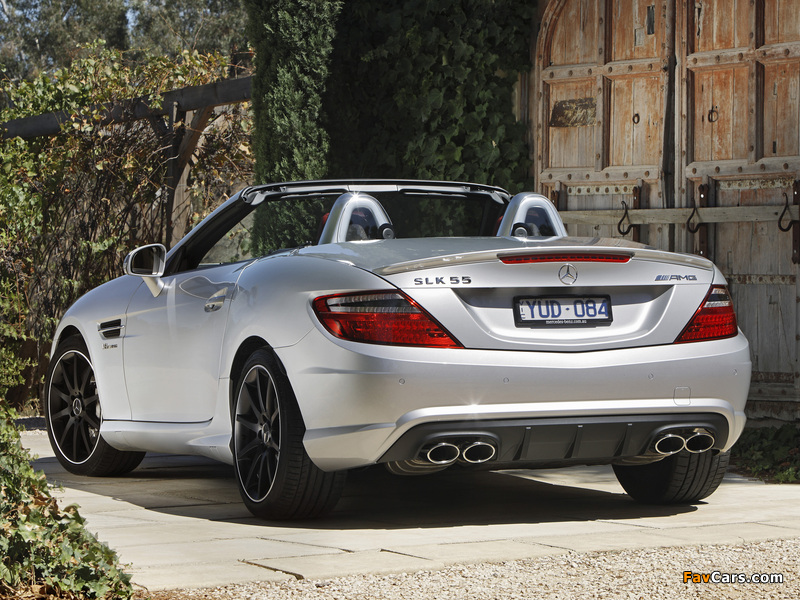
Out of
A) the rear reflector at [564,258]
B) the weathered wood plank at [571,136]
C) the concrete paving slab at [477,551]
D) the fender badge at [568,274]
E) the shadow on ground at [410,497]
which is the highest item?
the weathered wood plank at [571,136]

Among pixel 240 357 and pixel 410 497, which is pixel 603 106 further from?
pixel 240 357

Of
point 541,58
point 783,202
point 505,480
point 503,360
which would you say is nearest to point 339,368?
point 503,360

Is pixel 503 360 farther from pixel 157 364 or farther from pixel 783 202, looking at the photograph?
pixel 783 202

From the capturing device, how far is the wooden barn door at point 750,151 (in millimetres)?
9266

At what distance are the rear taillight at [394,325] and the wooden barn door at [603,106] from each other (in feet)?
17.6

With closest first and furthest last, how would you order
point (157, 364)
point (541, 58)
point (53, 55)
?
point (157, 364) < point (541, 58) < point (53, 55)

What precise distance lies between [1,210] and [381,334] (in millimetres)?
9042

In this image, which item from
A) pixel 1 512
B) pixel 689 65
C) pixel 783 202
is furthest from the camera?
pixel 689 65

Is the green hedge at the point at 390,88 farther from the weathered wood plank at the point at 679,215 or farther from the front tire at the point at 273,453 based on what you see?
the front tire at the point at 273,453

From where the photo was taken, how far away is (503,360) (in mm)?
5152

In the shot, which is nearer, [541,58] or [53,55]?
[541,58]

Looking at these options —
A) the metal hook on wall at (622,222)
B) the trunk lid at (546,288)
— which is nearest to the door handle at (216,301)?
the trunk lid at (546,288)

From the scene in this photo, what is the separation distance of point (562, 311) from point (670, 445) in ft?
2.49

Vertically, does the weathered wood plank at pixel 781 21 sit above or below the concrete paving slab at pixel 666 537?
above
